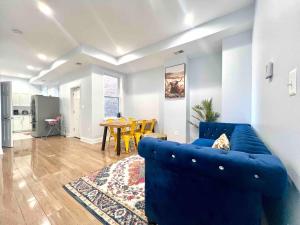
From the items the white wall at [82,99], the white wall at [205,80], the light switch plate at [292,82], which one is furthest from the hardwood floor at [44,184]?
the white wall at [205,80]

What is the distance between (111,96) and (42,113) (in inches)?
120

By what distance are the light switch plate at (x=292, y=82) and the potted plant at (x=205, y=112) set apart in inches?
123

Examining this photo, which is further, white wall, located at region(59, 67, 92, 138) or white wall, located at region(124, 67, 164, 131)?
white wall, located at region(124, 67, 164, 131)

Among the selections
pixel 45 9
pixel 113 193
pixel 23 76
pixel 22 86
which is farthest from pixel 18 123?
pixel 113 193

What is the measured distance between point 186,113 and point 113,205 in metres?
3.13

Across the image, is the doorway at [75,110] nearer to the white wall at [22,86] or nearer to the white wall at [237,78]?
the white wall at [22,86]

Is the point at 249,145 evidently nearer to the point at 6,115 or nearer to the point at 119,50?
the point at 119,50

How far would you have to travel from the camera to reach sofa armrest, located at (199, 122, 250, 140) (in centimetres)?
302

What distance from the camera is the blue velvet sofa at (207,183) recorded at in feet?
2.44

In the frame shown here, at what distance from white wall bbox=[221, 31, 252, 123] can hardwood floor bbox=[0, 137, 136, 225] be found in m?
2.71

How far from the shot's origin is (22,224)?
1.48 meters

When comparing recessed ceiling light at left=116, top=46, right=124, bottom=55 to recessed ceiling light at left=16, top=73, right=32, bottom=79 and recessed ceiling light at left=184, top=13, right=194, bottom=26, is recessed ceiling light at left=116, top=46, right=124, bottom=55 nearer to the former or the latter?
recessed ceiling light at left=184, top=13, right=194, bottom=26

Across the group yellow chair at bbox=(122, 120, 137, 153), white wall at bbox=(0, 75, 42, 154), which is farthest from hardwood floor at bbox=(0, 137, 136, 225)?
white wall at bbox=(0, 75, 42, 154)

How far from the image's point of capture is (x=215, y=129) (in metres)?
3.21
